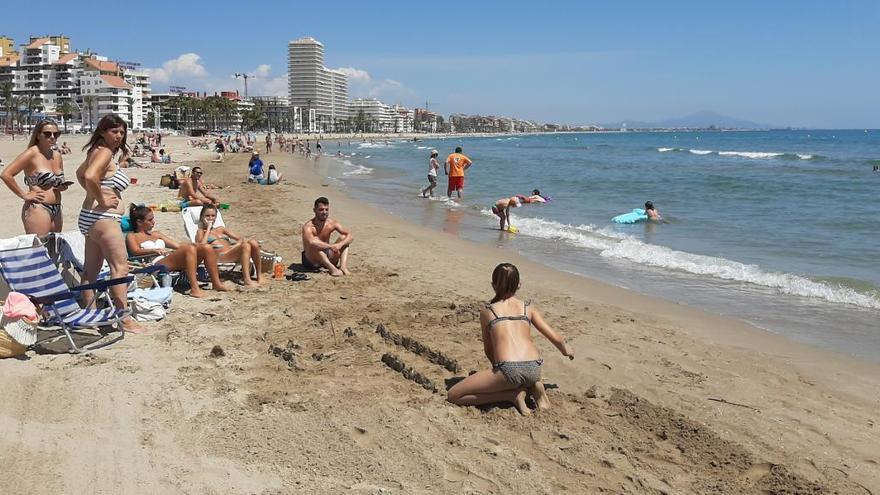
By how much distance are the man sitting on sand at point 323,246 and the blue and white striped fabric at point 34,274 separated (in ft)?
9.28

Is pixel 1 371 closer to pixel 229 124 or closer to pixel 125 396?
pixel 125 396

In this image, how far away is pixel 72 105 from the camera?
103312 mm

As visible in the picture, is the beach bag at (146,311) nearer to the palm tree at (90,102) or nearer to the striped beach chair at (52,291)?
the striped beach chair at (52,291)

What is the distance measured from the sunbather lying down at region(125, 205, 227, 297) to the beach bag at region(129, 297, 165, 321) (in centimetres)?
74

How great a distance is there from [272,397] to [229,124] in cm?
12754

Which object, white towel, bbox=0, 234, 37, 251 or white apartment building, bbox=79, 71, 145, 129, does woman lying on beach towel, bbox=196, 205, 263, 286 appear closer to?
white towel, bbox=0, 234, 37, 251

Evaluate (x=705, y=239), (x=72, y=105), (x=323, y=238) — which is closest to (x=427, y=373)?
(x=323, y=238)

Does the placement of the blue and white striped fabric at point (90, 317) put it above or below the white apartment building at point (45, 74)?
below

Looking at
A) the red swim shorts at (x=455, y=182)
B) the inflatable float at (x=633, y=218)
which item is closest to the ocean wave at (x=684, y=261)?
the inflatable float at (x=633, y=218)

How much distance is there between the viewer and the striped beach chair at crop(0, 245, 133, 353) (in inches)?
191

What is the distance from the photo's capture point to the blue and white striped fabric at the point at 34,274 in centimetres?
488

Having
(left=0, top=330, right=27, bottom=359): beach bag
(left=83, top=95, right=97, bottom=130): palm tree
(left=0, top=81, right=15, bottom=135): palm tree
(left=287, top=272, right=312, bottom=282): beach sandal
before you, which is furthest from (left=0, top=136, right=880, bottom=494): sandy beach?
(left=83, top=95, right=97, bottom=130): palm tree

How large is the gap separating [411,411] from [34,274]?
312cm

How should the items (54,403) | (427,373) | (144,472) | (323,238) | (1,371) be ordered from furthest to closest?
(323,238), (427,373), (1,371), (54,403), (144,472)
